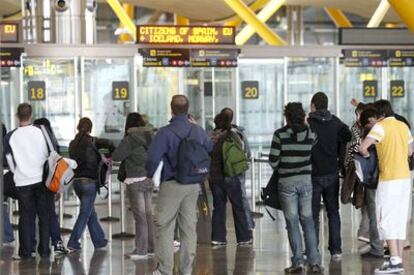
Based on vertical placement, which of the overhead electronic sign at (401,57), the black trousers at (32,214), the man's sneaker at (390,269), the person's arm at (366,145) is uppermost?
the overhead electronic sign at (401,57)

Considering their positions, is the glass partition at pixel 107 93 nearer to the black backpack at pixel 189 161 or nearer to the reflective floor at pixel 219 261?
the reflective floor at pixel 219 261

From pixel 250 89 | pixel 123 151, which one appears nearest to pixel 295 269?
pixel 123 151

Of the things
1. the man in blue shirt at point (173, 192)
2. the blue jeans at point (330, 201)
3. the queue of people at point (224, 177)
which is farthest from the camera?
the blue jeans at point (330, 201)

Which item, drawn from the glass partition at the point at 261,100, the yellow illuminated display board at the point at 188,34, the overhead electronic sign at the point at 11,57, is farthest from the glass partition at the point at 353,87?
the overhead electronic sign at the point at 11,57

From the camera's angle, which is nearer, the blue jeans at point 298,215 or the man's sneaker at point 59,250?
the blue jeans at point 298,215

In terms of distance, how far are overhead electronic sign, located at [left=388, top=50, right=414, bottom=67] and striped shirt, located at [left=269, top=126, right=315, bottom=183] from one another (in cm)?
1216

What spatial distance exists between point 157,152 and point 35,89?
1155 centimetres

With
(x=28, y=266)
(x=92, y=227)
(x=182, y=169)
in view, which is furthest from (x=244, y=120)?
(x=182, y=169)

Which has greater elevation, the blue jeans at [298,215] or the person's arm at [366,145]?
the person's arm at [366,145]

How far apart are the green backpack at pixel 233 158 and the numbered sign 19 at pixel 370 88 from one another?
10374mm

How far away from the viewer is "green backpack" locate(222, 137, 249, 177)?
1442 centimetres

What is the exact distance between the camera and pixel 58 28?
23.1m

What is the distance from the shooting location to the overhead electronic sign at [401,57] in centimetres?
2391

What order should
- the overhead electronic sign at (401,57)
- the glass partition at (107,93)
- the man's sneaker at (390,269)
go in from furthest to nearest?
the overhead electronic sign at (401,57)
the glass partition at (107,93)
the man's sneaker at (390,269)
